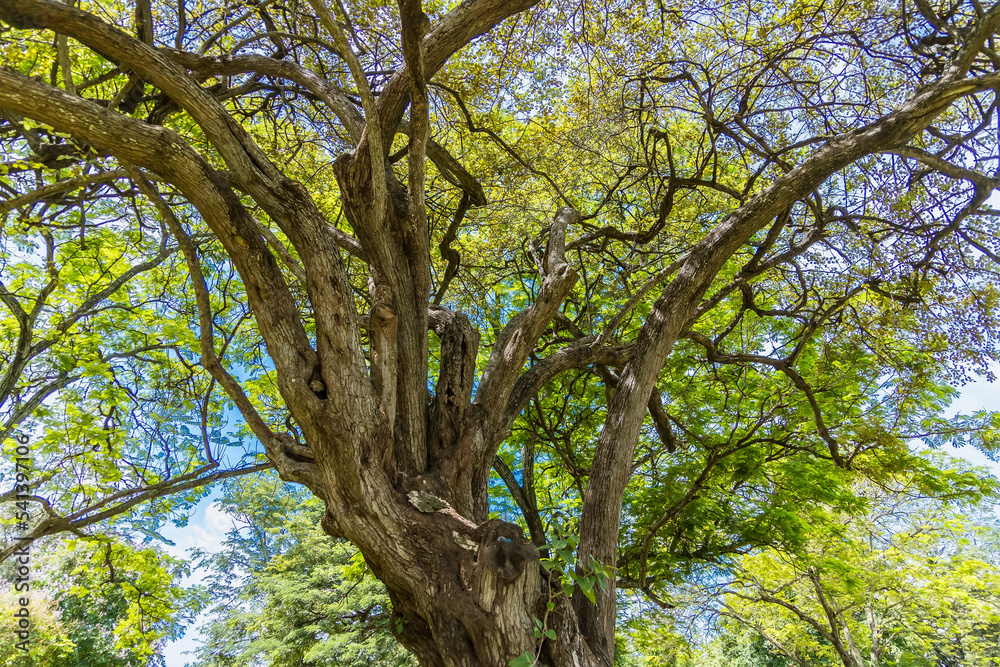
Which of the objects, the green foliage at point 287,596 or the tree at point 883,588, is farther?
the green foliage at point 287,596

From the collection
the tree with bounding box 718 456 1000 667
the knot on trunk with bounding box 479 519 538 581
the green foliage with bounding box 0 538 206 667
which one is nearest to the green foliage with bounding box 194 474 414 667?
the green foliage with bounding box 0 538 206 667

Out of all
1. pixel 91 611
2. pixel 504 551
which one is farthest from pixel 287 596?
pixel 504 551

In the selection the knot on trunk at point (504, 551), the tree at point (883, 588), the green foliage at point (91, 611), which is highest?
the tree at point (883, 588)

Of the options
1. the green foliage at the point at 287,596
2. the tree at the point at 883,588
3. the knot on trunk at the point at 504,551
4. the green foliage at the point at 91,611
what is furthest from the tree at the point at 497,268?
the green foliage at the point at 287,596

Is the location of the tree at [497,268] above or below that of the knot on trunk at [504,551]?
above

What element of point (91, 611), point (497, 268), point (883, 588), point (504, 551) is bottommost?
point (504, 551)

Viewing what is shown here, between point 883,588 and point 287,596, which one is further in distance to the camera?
point 287,596

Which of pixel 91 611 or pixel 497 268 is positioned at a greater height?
pixel 497 268

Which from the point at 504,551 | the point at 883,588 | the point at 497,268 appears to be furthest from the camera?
the point at 883,588

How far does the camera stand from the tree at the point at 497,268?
8.52 ft

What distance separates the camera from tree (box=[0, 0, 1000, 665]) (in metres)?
2.60

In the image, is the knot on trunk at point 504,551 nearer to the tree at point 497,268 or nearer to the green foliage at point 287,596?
the tree at point 497,268

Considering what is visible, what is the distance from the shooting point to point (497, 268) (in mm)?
5453

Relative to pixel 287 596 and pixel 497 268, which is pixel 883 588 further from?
pixel 287 596
